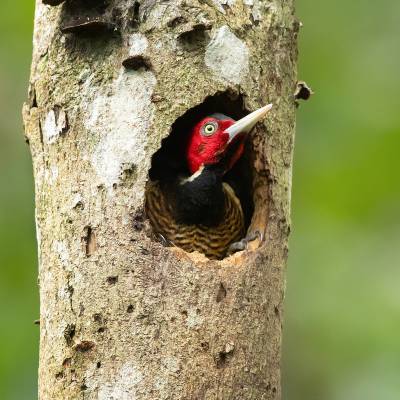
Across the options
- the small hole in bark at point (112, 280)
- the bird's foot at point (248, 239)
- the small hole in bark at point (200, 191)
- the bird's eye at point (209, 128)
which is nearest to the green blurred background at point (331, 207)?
the small hole in bark at point (200, 191)

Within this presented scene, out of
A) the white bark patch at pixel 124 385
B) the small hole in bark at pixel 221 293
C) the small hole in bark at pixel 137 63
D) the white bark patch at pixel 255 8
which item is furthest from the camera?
the white bark patch at pixel 255 8

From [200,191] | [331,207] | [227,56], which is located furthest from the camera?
[331,207]

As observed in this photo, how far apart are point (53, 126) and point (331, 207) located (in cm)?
384

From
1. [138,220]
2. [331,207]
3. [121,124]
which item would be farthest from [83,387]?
[331,207]

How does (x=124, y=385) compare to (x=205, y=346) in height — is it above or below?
below

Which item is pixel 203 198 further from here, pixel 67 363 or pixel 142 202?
pixel 67 363

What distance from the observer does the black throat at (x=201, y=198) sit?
484 cm

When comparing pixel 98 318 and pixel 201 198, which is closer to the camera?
pixel 98 318

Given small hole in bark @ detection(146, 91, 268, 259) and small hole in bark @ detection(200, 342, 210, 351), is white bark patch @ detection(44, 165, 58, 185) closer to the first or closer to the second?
small hole in bark @ detection(146, 91, 268, 259)

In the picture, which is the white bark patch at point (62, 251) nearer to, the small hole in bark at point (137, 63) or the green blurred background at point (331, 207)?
the small hole in bark at point (137, 63)

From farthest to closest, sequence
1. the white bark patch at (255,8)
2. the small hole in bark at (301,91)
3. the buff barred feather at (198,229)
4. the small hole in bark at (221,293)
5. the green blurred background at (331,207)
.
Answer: the green blurred background at (331,207) → the buff barred feather at (198,229) → the small hole in bark at (301,91) → the white bark patch at (255,8) → the small hole in bark at (221,293)

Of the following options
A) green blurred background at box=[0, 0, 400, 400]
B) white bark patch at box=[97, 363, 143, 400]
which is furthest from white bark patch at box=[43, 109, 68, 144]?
green blurred background at box=[0, 0, 400, 400]

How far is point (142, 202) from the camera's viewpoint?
3885 millimetres

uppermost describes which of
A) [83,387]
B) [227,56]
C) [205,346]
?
[227,56]
